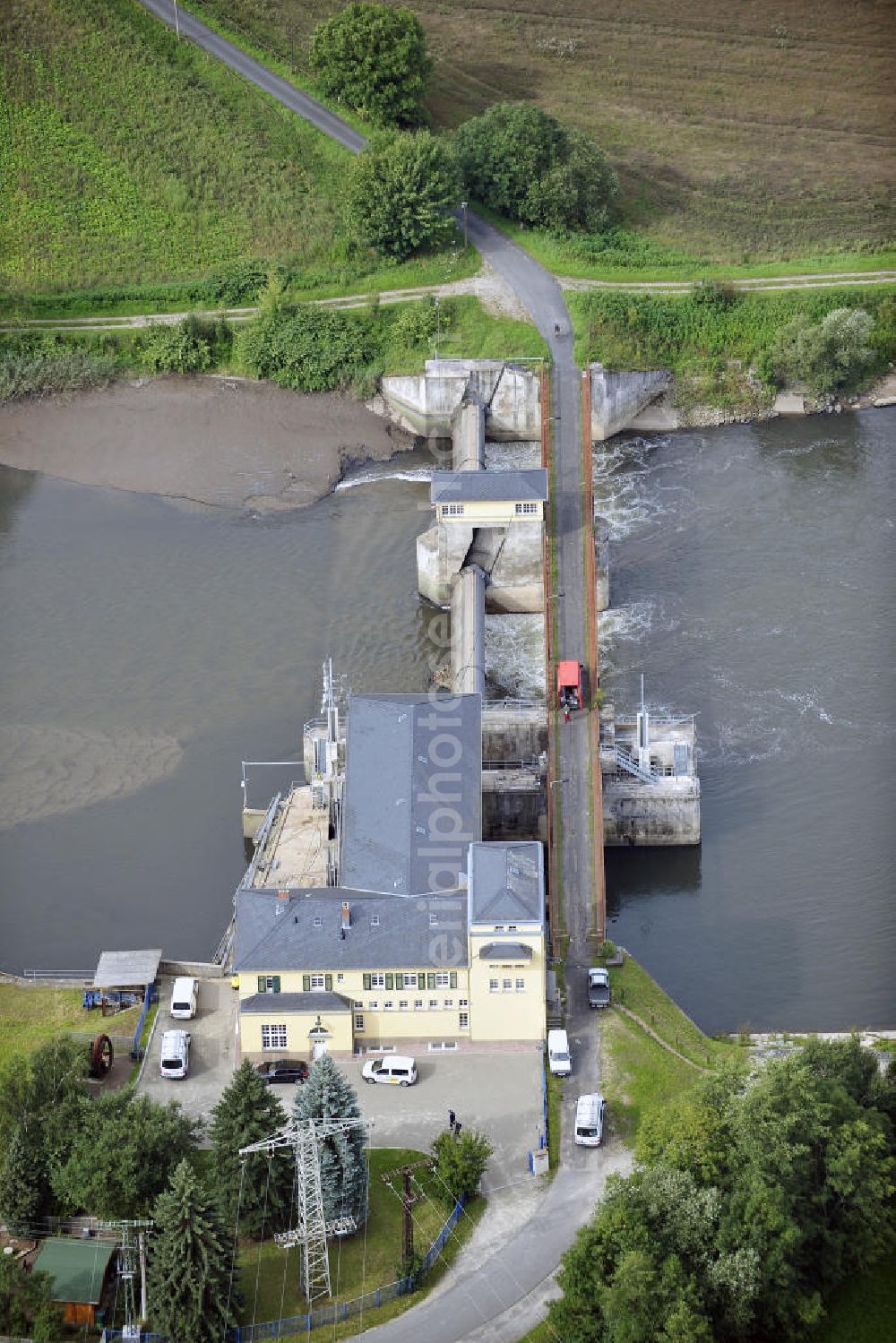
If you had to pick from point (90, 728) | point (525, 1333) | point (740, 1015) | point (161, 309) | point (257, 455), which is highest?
point (161, 309)

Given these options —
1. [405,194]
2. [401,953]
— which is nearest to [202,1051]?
[401,953]

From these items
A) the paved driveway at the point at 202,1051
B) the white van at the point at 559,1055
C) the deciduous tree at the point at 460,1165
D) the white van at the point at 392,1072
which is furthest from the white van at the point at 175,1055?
the white van at the point at 559,1055

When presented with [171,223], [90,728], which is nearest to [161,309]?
[171,223]

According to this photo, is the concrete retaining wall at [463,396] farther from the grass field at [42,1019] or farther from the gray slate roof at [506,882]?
the grass field at [42,1019]

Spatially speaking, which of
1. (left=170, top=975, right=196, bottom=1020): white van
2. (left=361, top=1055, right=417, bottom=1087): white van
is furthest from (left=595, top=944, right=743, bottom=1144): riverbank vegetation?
(left=170, top=975, right=196, bottom=1020): white van

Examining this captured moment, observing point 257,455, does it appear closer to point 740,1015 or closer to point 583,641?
point 583,641

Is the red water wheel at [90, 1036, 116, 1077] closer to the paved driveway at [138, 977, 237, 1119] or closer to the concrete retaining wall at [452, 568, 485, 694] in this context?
the paved driveway at [138, 977, 237, 1119]
